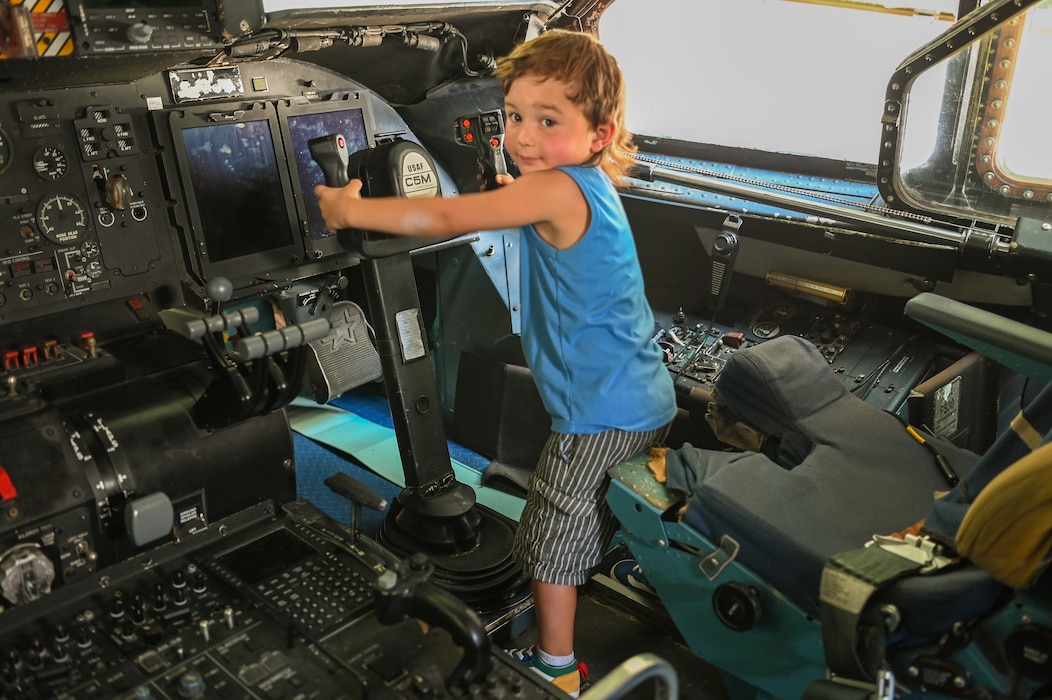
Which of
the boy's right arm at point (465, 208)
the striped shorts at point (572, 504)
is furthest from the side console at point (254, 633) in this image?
the boy's right arm at point (465, 208)

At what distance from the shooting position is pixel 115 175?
216 cm

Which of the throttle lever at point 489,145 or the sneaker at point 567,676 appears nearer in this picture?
the sneaker at point 567,676

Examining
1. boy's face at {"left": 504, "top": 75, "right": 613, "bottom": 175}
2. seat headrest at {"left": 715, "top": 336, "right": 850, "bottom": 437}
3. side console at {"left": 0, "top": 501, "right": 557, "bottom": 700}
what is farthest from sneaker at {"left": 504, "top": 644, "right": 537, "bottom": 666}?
boy's face at {"left": 504, "top": 75, "right": 613, "bottom": 175}

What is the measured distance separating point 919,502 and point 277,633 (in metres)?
1.33

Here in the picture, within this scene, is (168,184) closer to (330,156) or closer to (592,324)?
(330,156)

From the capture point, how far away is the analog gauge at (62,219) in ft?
6.70

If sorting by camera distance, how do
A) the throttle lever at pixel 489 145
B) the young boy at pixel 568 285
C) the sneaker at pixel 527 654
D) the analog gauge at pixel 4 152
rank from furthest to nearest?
the throttle lever at pixel 489 145 → the sneaker at pixel 527 654 → the analog gauge at pixel 4 152 → the young boy at pixel 568 285

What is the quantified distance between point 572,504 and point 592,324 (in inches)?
17.0

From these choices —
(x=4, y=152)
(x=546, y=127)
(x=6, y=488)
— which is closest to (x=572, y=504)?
(x=546, y=127)

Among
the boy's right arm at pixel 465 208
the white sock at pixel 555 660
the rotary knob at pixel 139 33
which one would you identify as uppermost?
the rotary knob at pixel 139 33

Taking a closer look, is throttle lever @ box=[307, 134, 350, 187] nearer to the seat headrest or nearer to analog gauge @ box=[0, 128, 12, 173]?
analog gauge @ box=[0, 128, 12, 173]

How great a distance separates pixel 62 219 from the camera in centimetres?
207

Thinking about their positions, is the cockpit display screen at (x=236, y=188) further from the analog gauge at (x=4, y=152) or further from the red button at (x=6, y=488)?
the red button at (x=6, y=488)

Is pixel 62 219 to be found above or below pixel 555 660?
above
